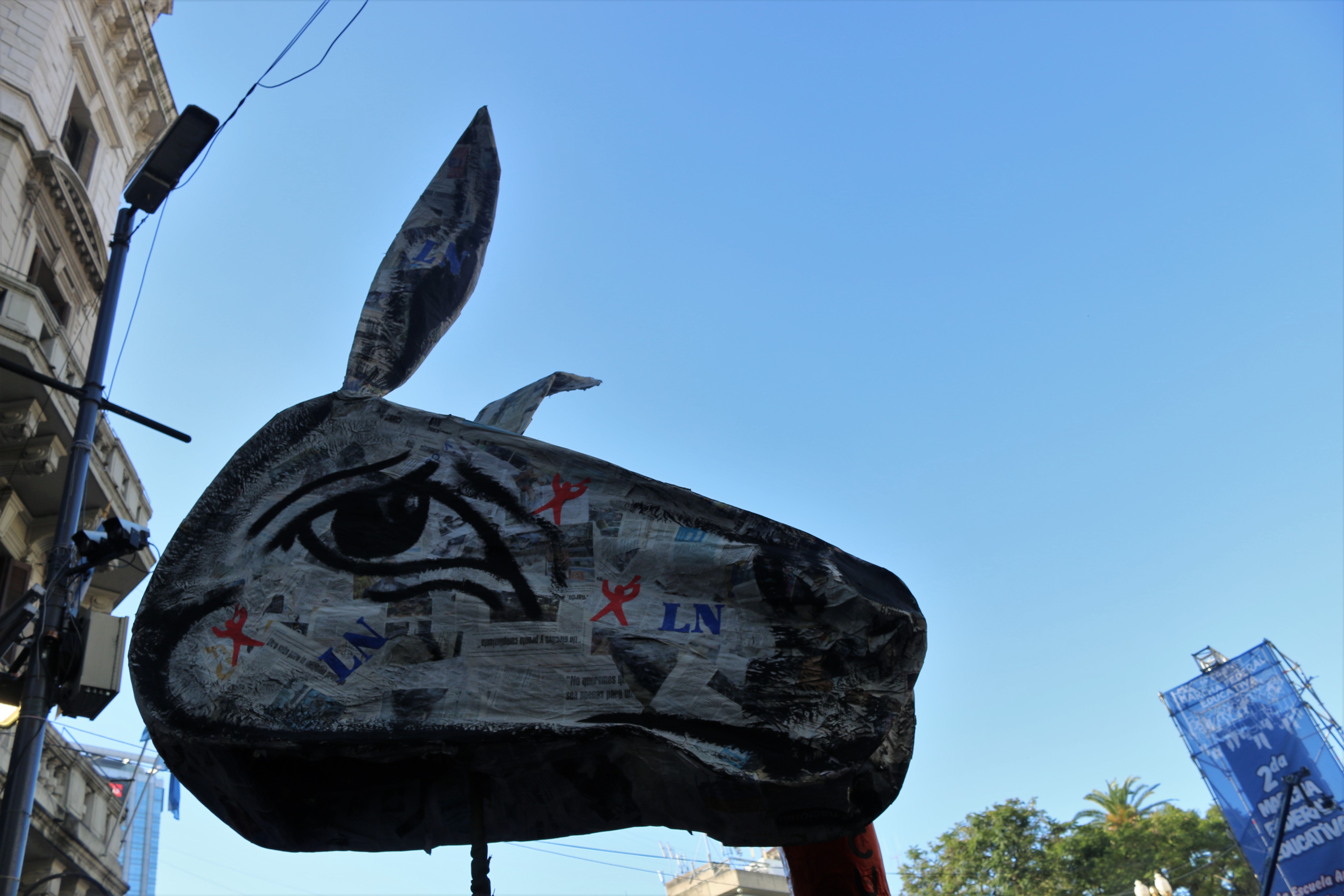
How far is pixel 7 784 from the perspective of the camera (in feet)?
20.9

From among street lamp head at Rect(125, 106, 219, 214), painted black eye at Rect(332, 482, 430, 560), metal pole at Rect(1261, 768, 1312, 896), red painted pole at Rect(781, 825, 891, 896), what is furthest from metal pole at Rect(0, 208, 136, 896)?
metal pole at Rect(1261, 768, 1312, 896)

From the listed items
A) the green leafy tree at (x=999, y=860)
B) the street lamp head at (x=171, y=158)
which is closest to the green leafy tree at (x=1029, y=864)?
the green leafy tree at (x=999, y=860)

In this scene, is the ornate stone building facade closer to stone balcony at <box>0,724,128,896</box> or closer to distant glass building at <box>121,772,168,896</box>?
stone balcony at <box>0,724,128,896</box>

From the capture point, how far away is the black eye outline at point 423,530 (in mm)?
3547

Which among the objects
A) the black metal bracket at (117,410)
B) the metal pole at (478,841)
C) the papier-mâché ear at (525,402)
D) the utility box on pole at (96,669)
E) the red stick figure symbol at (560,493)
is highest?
the black metal bracket at (117,410)

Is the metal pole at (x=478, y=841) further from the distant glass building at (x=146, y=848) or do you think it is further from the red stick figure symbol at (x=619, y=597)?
the distant glass building at (x=146, y=848)

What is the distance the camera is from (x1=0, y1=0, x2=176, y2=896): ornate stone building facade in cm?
1337

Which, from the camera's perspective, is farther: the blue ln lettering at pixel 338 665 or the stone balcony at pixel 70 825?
the stone balcony at pixel 70 825

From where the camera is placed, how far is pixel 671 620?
349cm

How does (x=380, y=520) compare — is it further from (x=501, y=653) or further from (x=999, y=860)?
(x=999, y=860)

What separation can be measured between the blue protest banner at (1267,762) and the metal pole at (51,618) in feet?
102

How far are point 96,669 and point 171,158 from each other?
3726 mm

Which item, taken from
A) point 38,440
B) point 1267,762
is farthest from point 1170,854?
point 38,440

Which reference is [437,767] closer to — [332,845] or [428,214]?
[332,845]
